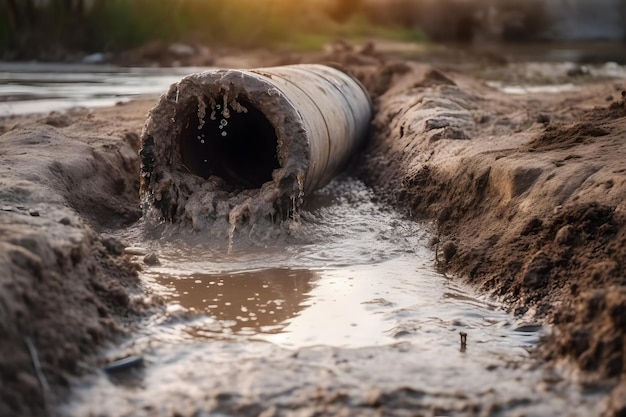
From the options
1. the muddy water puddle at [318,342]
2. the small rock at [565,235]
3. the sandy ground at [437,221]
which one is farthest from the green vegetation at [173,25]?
the small rock at [565,235]

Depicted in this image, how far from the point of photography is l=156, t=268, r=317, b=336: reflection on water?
15.7 ft

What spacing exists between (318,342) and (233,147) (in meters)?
3.46

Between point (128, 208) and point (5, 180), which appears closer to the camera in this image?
point (5, 180)

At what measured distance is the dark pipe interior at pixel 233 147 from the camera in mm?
7164

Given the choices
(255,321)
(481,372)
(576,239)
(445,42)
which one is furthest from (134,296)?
(445,42)

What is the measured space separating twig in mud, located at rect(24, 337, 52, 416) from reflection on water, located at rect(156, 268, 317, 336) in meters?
1.02

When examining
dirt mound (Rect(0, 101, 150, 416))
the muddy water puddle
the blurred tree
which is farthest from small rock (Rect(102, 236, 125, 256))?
the blurred tree

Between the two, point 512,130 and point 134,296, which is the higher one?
point 512,130

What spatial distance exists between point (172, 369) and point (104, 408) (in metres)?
0.47

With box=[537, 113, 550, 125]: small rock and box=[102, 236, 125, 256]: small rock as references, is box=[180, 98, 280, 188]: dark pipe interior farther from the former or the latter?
box=[537, 113, 550, 125]: small rock

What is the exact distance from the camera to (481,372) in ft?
13.3

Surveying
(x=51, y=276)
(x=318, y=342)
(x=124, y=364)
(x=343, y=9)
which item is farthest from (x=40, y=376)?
(x=343, y=9)

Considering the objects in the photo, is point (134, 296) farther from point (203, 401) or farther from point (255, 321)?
point (203, 401)

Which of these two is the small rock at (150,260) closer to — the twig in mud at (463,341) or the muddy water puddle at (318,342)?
the muddy water puddle at (318,342)
